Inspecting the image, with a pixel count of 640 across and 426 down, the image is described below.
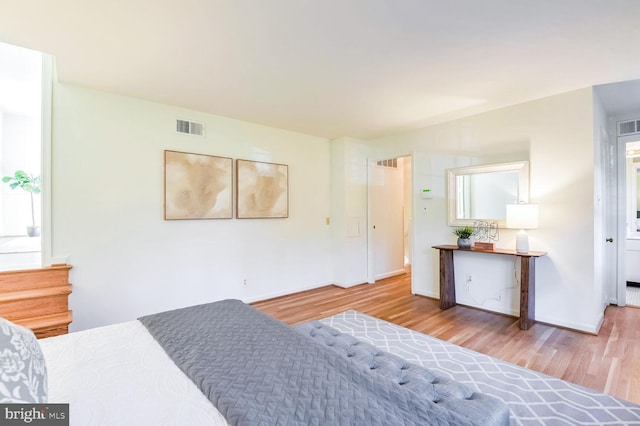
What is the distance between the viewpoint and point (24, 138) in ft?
11.9

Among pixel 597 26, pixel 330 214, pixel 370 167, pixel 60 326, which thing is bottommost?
pixel 60 326

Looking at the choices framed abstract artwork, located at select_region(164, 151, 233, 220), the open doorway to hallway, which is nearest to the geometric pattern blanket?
framed abstract artwork, located at select_region(164, 151, 233, 220)

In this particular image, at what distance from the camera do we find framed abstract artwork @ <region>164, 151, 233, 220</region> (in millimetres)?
3477

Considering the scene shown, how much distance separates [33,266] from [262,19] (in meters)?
3.14

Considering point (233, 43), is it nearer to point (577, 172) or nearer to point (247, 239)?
point (247, 239)

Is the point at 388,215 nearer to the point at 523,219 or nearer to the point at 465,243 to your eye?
the point at 465,243

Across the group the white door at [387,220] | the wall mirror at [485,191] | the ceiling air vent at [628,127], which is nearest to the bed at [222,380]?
the wall mirror at [485,191]

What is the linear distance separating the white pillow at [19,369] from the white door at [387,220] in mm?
4648

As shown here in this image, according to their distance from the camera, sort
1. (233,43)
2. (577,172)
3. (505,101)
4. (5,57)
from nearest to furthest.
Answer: (233,43), (5,57), (577,172), (505,101)

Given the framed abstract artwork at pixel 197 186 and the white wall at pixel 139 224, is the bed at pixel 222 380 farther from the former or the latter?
the framed abstract artwork at pixel 197 186

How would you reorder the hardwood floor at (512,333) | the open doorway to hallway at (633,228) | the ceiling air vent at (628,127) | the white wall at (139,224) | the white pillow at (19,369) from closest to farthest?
the white pillow at (19,369), the hardwood floor at (512,333), the white wall at (139,224), the ceiling air vent at (628,127), the open doorway to hallway at (633,228)

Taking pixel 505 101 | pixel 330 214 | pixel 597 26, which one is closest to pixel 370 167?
pixel 330 214

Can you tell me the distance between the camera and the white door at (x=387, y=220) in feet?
17.6

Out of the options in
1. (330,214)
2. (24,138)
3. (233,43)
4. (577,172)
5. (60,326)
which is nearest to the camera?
(233,43)
